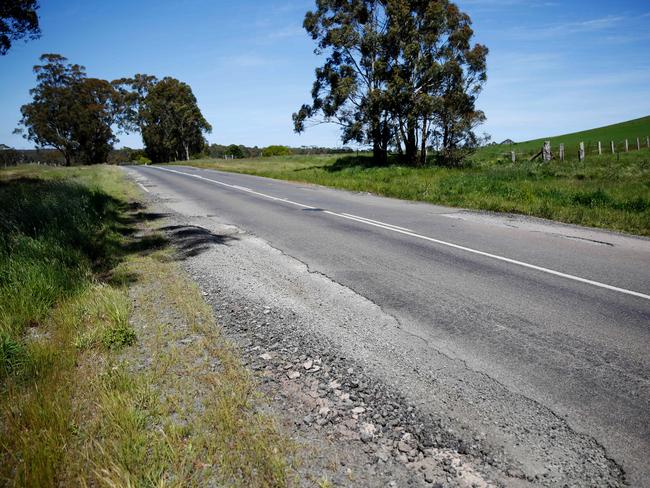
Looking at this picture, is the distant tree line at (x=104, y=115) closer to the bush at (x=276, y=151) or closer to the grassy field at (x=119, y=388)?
the bush at (x=276, y=151)

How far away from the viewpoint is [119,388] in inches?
116

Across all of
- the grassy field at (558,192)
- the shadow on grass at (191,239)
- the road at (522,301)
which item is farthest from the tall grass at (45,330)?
the grassy field at (558,192)

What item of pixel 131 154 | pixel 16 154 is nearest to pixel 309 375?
pixel 131 154

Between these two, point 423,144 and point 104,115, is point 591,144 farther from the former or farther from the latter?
point 104,115

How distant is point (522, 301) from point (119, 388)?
4412mm

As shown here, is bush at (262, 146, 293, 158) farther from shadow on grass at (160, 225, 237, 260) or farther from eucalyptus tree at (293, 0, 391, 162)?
shadow on grass at (160, 225, 237, 260)

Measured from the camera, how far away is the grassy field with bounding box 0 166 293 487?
7.41 feet

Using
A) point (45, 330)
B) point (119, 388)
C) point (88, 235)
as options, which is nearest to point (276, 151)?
Result: point (88, 235)

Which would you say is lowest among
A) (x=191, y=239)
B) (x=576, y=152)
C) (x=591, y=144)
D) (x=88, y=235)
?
(x=191, y=239)

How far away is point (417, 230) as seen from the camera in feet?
29.0

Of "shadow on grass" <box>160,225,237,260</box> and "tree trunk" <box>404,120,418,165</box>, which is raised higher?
"tree trunk" <box>404,120,418,165</box>

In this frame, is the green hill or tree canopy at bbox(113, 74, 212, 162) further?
tree canopy at bbox(113, 74, 212, 162)

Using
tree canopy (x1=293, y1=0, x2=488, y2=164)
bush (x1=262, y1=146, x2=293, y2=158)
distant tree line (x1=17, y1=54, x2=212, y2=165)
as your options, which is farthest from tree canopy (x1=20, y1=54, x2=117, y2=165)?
tree canopy (x1=293, y1=0, x2=488, y2=164)

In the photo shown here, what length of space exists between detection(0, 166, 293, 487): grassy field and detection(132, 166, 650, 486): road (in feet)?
5.65
